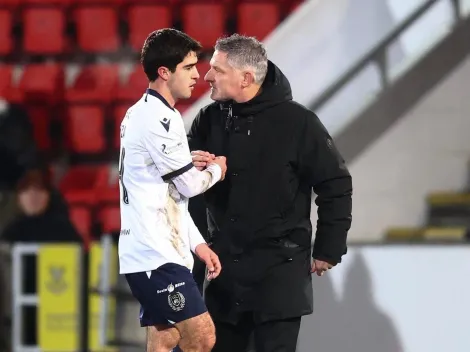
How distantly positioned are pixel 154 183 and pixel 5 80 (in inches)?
193

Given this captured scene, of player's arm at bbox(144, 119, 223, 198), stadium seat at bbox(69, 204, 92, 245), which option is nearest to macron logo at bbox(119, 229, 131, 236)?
player's arm at bbox(144, 119, 223, 198)

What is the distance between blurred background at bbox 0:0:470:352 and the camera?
4289 millimetres

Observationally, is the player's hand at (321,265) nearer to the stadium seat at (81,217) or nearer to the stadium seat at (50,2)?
the stadium seat at (81,217)

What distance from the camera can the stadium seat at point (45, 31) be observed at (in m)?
7.85

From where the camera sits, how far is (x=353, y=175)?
4.82 m

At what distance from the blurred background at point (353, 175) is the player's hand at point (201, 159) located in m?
0.38

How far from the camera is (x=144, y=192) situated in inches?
122

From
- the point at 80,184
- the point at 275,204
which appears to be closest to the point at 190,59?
the point at 275,204

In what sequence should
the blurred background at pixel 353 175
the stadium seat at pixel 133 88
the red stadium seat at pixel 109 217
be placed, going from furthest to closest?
the stadium seat at pixel 133 88
the red stadium seat at pixel 109 217
the blurred background at pixel 353 175

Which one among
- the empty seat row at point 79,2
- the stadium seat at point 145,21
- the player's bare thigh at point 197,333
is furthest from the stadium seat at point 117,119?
the player's bare thigh at point 197,333

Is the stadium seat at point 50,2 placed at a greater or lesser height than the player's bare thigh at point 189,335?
greater

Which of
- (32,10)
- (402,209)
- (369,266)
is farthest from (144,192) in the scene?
(32,10)

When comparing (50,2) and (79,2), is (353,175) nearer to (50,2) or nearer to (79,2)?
(79,2)

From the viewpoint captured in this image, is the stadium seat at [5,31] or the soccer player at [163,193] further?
the stadium seat at [5,31]
